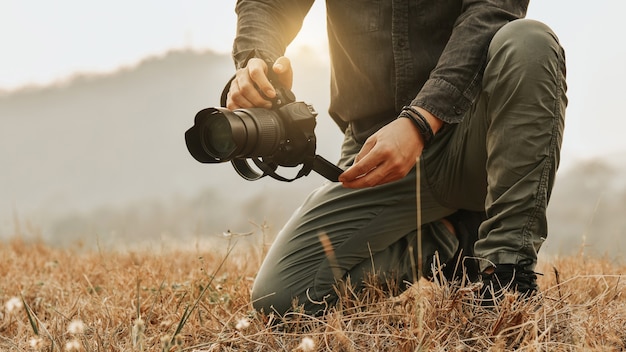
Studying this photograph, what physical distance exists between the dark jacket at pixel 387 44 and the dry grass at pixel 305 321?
0.55 metres

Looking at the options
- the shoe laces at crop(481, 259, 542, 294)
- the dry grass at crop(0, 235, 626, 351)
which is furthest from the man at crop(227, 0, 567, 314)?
the dry grass at crop(0, 235, 626, 351)

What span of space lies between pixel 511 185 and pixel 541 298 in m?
0.33

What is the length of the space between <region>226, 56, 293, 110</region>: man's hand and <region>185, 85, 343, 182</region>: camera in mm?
36

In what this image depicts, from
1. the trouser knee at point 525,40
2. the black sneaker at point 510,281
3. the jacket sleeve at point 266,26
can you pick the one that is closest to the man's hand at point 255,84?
the jacket sleeve at point 266,26

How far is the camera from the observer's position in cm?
165

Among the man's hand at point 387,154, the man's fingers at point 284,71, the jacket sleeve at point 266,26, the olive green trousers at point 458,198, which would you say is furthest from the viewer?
the jacket sleeve at point 266,26

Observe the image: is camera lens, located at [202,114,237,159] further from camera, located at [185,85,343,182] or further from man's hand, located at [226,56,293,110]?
man's hand, located at [226,56,293,110]

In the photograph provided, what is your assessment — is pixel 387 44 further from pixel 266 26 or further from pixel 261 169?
pixel 261 169

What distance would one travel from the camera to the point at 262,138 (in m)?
1.67

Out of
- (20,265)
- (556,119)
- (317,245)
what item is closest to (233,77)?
(317,245)

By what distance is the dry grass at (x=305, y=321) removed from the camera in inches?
58.6

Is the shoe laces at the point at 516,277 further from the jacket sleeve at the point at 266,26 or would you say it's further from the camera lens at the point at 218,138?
the jacket sleeve at the point at 266,26

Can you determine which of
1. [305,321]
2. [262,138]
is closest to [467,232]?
[305,321]

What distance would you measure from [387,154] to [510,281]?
0.46m
